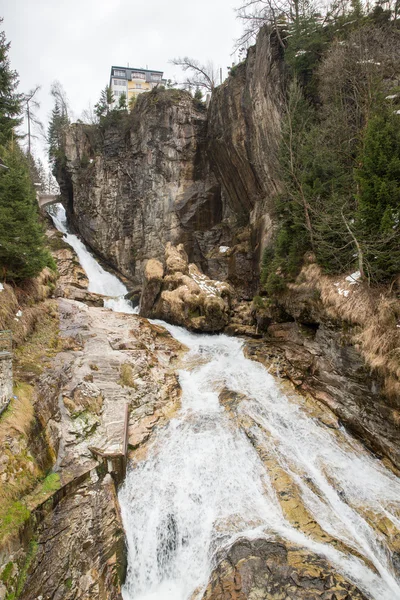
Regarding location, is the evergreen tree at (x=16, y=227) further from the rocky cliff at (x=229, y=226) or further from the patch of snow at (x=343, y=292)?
the patch of snow at (x=343, y=292)

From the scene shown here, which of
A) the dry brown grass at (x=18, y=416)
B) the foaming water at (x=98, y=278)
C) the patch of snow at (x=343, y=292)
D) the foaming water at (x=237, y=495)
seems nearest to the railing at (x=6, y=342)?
the dry brown grass at (x=18, y=416)

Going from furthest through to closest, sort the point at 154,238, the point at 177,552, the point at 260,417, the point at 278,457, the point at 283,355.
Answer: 1. the point at 154,238
2. the point at 283,355
3. the point at 260,417
4. the point at 278,457
5. the point at 177,552

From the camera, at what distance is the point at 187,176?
28844 millimetres

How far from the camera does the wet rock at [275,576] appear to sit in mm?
5168

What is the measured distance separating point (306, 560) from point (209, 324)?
1210 centimetres

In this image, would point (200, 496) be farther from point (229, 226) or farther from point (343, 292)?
point (229, 226)

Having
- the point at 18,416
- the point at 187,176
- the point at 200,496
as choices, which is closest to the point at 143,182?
the point at 187,176

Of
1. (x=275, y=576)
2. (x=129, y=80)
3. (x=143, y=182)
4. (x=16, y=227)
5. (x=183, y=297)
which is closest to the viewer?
(x=275, y=576)

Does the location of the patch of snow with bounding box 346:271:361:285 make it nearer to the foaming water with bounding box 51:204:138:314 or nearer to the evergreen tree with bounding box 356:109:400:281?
the evergreen tree with bounding box 356:109:400:281

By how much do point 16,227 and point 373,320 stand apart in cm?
1417

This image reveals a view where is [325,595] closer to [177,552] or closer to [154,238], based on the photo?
[177,552]

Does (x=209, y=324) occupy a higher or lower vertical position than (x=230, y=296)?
lower

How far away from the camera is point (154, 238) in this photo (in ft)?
97.5

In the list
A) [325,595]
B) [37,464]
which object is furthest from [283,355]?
[37,464]
